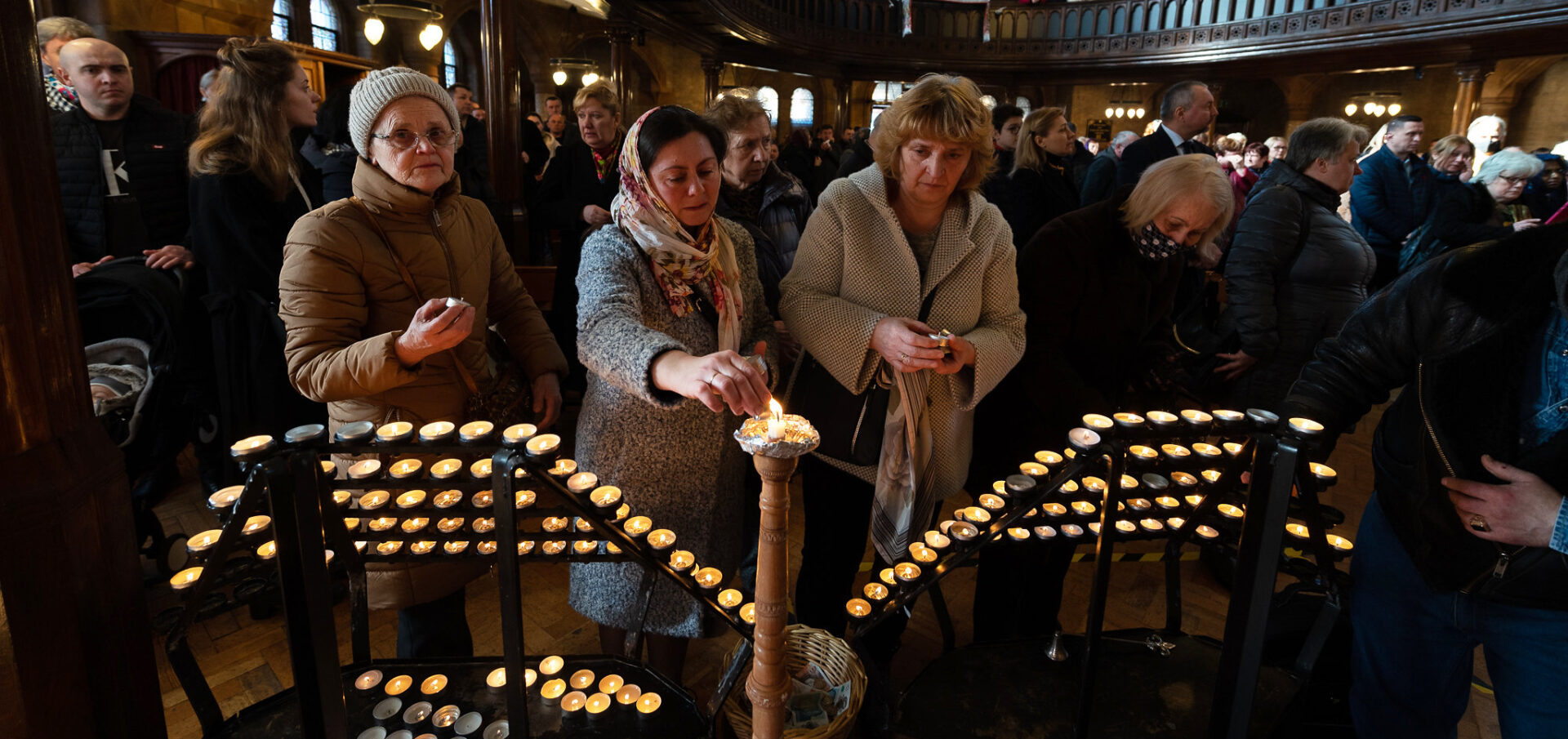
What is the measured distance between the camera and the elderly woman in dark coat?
292 cm

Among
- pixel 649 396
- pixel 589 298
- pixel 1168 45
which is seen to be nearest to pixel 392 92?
pixel 589 298

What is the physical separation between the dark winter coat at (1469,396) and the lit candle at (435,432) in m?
1.58

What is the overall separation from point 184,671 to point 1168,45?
18.5m

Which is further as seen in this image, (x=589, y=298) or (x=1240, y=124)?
(x=1240, y=124)

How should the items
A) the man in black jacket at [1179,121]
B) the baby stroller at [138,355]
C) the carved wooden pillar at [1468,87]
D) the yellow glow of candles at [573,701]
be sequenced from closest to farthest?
the yellow glow of candles at [573,701], the baby stroller at [138,355], the man in black jacket at [1179,121], the carved wooden pillar at [1468,87]

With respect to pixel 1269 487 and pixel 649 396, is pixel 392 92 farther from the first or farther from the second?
pixel 1269 487

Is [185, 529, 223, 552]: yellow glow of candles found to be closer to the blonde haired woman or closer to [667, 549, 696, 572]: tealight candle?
[667, 549, 696, 572]: tealight candle

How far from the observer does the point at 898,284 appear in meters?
1.91

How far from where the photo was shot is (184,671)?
120 cm

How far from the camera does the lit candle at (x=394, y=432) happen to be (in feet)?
3.40

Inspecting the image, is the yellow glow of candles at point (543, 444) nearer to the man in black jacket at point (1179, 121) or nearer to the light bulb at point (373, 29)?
the man in black jacket at point (1179, 121)

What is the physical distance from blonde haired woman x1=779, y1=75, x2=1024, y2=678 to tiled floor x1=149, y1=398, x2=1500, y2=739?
0.78m

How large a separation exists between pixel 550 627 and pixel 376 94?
184 centimetres

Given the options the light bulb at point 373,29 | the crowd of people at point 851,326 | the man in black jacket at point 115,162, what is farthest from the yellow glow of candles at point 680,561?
the light bulb at point 373,29
